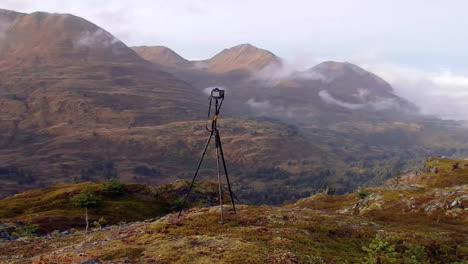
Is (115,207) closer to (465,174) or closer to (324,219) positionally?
(324,219)

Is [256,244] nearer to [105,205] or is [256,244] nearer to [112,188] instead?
[105,205]

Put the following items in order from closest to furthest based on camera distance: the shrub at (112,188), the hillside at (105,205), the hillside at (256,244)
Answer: the hillside at (256,244) → the hillside at (105,205) → the shrub at (112,188)

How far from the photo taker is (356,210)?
294 ft

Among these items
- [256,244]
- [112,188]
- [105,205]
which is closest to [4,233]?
[105,205]

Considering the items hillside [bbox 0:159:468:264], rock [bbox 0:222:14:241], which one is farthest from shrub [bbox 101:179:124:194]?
hillside [bbox 0:159:468:264]

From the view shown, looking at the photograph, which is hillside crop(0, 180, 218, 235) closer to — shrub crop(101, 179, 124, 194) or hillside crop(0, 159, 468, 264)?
shrub crop(101, 179, 124, 194)

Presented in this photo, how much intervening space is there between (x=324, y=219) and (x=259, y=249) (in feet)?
59.5

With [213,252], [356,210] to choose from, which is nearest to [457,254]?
[213,252]

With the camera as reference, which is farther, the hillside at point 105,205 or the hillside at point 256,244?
the hillside at point 105,205

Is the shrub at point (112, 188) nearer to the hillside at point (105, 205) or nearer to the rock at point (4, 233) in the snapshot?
the hillside at point (105, 205)

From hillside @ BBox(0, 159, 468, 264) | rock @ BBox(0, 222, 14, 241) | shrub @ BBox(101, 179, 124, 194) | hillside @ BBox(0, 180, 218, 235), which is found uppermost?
hillside @ BBox(0, 159, 468, 264)

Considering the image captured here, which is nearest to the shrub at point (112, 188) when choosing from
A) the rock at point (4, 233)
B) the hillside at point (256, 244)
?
the rock at point (4, 233)

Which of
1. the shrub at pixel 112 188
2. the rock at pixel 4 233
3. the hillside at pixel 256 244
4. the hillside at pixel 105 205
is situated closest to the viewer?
the hillside at pixel 256 244

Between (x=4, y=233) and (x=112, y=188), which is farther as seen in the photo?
(x=112, y=188)
